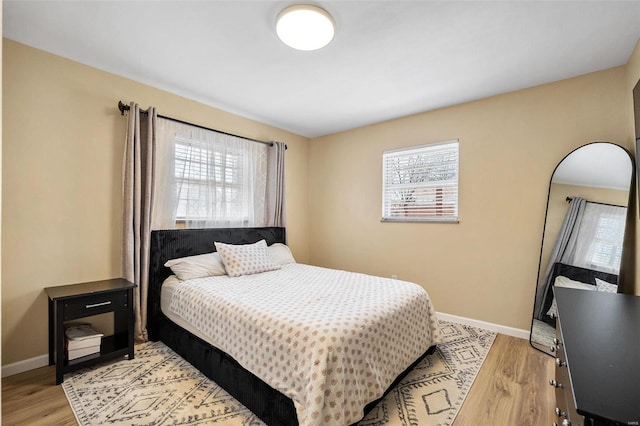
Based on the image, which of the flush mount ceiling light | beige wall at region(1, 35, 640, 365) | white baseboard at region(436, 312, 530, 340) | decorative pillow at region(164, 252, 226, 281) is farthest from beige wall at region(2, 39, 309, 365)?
white baseboard at region(436, 312, 530, 340)

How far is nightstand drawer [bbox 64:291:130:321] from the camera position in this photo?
2.12 metres

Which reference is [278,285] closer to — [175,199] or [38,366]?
[175,199]

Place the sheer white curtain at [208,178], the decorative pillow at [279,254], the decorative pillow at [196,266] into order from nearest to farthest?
the decorative pillow at [196,266], the sheer white curtain at [208,178], the decorative pillow at [279,254]

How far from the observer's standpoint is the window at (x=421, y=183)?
3.37m

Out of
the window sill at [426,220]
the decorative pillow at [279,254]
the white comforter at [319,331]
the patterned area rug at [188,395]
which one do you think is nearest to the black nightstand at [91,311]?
the patterned area rug at [188,395]

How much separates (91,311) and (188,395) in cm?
104

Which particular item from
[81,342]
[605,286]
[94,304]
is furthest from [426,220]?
[81,342]

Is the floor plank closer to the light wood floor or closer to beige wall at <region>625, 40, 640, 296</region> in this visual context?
the light wood floor

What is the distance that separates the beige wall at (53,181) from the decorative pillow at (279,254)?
61.7 inches

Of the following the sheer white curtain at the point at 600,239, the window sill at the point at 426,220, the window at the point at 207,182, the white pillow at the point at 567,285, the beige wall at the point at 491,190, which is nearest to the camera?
the sheer white curtain at the point at 600,239

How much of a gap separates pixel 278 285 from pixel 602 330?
2060 millimetres

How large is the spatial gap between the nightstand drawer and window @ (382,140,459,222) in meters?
3.03

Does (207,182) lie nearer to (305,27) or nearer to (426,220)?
(305,27)

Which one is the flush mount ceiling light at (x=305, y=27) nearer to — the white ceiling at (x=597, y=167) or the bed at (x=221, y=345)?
the bed at (x=221, y=345)
